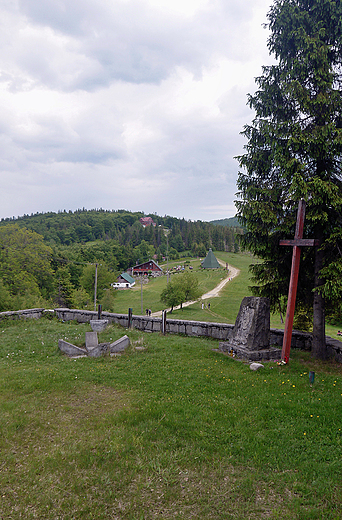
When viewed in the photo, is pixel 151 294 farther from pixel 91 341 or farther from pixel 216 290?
pixel 91 341

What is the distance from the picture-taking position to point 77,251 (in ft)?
311

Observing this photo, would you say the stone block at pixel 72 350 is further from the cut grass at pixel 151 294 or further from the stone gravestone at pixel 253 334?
the cut grass at pixel 151 294

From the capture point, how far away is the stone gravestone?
31.5 feet

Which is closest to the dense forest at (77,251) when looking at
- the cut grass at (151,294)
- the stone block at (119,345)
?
the cut grass at (151,294)

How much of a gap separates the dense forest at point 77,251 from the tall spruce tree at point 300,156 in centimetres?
164

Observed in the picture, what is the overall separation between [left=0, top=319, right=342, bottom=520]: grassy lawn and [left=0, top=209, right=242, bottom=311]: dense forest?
5234mm

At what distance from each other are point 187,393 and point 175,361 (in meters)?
2.61

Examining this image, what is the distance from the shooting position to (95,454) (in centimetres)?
468

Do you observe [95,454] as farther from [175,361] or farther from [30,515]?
[175,361]

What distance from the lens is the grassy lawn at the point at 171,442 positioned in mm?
3747

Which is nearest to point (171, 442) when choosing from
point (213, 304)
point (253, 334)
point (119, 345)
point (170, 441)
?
point (170, 441)

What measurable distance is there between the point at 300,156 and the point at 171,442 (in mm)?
9184

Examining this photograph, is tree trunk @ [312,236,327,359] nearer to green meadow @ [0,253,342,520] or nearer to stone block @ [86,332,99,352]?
green meadow @ [0,253,342,520]

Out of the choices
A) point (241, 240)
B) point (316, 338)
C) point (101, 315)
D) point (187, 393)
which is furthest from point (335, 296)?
point (101, 315)
